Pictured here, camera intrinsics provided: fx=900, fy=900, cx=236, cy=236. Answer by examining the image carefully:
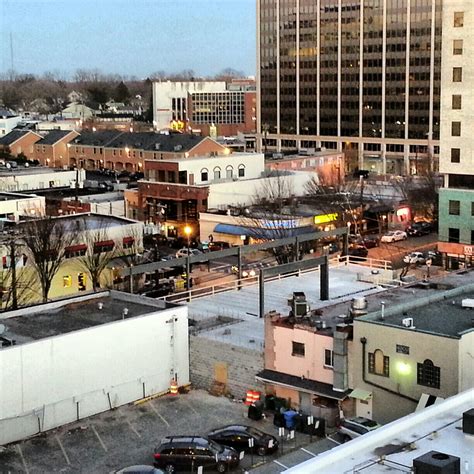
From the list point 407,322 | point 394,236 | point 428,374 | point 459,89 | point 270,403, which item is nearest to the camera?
point 428,374

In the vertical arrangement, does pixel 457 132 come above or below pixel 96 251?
above

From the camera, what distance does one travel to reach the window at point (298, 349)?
14.9 m

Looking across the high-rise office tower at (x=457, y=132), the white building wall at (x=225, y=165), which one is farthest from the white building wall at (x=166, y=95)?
the high-rise office tower at (x=457, y=132)

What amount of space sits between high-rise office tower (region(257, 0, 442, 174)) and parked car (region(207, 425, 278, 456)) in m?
44.4

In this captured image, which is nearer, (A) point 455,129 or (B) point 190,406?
(B) point 190,406

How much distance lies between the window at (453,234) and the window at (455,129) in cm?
325

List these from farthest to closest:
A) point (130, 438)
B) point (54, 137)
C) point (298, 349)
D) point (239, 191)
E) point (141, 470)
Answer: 1. point (54, 137)
2. point (239, 191)
3. point (298, 349)
4. point (130, 438)
5. point (141, 470)

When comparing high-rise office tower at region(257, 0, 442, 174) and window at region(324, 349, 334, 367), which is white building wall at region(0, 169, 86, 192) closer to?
high-rise office tower at region(257, 0, 442, 174)

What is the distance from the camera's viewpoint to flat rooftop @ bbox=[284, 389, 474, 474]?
876cm

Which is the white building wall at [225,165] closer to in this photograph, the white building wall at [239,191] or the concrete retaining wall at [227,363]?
the white building wall at [239,191]

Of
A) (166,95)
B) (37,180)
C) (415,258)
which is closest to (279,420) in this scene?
(415,258)

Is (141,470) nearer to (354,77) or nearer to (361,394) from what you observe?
(361,394)

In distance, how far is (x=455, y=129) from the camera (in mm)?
31203

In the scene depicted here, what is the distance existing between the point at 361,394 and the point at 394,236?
21.6 m
